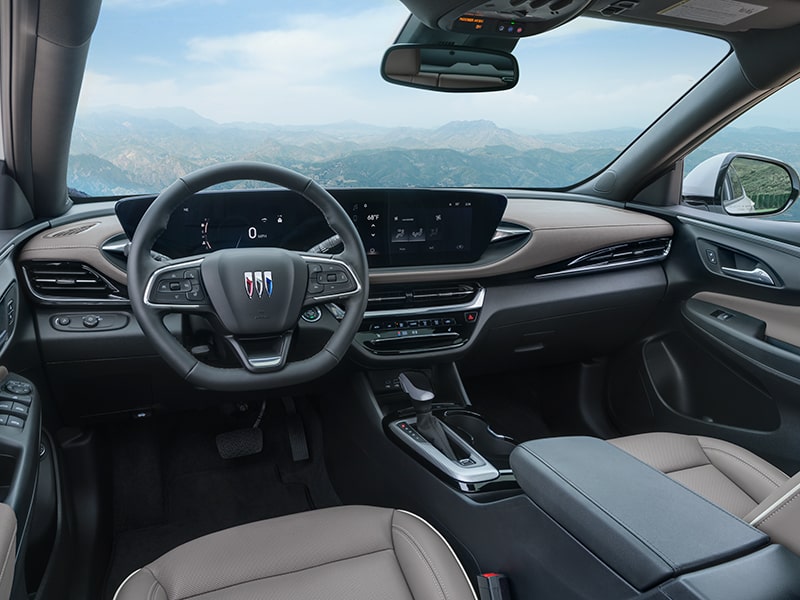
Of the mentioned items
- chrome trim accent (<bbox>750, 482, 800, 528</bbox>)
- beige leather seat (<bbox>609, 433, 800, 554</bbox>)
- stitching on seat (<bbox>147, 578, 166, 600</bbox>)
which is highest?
chrome trim accent (<bbox>750, 482, 800, 528</bbox>)

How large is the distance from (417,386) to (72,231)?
4.19 feet

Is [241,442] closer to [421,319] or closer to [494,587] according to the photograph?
[421,319]

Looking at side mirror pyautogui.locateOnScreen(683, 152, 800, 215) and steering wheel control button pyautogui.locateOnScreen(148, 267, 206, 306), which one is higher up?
side mirror pyautogui.locateOnScreen(683, 152, 800, 215)

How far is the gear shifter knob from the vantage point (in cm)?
201

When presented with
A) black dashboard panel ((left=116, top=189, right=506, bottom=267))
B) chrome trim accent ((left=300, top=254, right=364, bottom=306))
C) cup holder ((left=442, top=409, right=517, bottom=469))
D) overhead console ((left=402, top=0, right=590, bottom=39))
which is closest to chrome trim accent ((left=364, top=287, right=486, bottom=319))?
black dashboard panel ((left=116, top=189, right=506, bottom=267))

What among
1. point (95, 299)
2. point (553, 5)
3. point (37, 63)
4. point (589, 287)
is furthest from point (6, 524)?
point (589, 287)

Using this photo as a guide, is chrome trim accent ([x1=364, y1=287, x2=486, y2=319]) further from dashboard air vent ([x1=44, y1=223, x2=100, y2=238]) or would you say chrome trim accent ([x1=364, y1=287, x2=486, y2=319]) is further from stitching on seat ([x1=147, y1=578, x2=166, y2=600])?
stitching on seat ([x1=147, y1=578, x2=166, y2=600])

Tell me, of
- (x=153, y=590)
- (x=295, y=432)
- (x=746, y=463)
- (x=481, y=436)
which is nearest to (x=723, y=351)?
(x=746, y=463)

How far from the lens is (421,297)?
7.43 feet

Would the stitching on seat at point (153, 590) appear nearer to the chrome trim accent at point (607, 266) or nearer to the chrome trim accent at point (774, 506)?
the chrome trim accent at point (774, 506)

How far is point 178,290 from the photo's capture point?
5.01ft

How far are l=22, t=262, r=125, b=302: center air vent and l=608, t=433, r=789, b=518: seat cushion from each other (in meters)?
1.71

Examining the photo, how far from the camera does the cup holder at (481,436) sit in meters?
1.95

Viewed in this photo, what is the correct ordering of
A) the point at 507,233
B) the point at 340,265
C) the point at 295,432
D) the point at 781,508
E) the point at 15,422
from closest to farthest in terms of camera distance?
1. the point at 781,508
2. the point at 15,422
3. the point at 340,265
4. the point at 507,233
5. the point at 295,432
